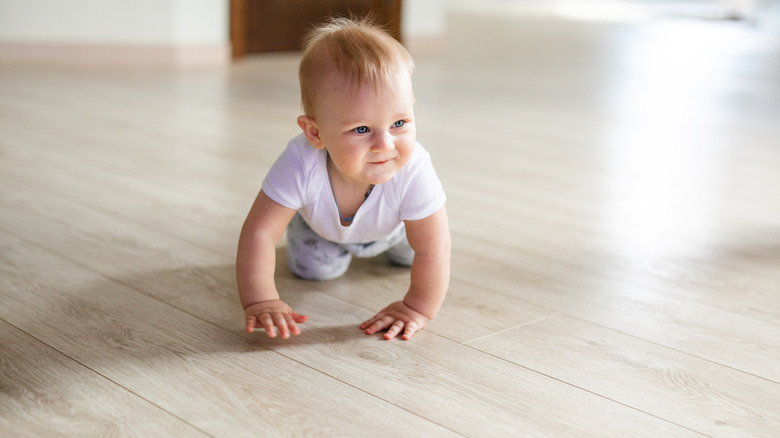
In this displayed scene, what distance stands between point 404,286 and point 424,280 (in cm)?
17

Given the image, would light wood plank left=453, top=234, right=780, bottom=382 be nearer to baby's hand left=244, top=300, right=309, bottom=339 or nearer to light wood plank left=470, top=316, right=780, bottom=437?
light wood plank left=470, top=316, right=780, bottom=437

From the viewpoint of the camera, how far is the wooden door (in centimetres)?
408

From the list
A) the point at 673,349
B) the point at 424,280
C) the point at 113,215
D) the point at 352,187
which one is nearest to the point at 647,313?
the point at 673,349

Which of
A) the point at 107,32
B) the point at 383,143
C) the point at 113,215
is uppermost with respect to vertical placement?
the point at 383,143

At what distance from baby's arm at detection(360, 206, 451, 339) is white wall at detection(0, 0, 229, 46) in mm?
2923

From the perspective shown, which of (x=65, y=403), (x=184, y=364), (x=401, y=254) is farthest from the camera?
(x=401, y=254)

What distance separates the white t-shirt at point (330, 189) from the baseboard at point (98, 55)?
281cm

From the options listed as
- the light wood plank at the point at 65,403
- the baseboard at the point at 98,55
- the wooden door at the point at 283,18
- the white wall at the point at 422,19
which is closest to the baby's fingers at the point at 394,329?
the light wood plank at the point at 65,403

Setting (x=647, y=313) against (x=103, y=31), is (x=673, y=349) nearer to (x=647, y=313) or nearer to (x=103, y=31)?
(x=647, y=313)

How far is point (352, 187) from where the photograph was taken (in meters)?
1.15

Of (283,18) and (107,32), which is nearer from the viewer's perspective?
(107,32)

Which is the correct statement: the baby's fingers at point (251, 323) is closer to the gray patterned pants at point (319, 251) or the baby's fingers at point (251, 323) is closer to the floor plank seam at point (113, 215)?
the gray patterned pants at point (319, 251)

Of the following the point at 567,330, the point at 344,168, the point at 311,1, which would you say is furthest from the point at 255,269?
the point at 311,1

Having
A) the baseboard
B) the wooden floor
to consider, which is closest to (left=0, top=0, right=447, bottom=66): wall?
the baseboard
